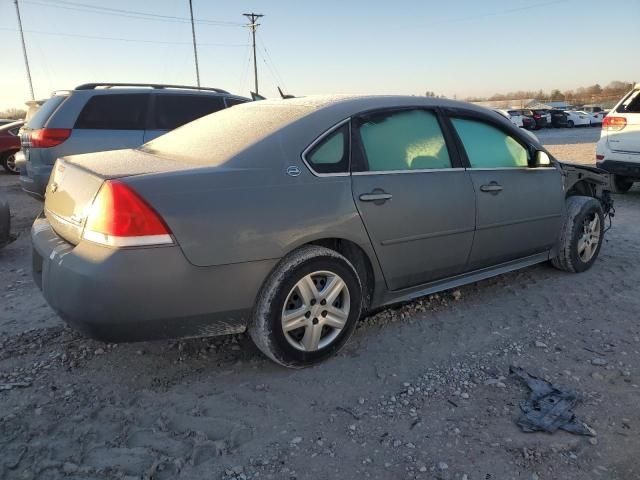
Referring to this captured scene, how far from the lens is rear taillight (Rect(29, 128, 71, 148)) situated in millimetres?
6477

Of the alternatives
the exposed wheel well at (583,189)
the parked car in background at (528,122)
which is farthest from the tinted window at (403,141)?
the parked car in background at (528,122)

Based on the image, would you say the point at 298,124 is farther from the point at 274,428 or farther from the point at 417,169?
the point at 274,428

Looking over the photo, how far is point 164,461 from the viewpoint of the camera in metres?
2.23

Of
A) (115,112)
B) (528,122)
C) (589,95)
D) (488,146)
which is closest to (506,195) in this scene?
(488,146)

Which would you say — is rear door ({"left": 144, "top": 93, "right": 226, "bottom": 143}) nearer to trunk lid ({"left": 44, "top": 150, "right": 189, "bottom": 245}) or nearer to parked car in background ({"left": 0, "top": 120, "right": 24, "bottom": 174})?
trunk lid ({"left": 44, "top": 150, "right": 189, "bottom": 245})

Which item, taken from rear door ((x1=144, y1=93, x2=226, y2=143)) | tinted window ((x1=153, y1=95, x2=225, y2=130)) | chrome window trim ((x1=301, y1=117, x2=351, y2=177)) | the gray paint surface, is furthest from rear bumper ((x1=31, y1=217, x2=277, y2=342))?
tinted window ((x1=153, y1=95, x2=225, y2=130))

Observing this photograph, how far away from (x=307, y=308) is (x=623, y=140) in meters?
7.17

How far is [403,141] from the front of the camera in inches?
135

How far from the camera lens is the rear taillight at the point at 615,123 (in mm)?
8000

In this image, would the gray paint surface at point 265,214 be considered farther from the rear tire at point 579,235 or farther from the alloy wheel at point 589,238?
the alloy wheel at point 589,238

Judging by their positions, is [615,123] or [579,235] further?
[615,123]

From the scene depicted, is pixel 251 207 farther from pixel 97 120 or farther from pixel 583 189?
pixel 97 120

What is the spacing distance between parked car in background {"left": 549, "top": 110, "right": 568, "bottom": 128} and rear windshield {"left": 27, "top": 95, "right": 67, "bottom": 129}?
34868 mm

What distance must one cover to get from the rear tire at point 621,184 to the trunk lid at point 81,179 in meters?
8.17
